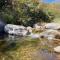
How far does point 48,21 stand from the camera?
48.8 ft

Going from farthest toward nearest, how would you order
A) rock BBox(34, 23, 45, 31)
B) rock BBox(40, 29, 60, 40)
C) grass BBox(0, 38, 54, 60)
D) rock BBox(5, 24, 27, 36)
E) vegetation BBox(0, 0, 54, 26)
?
vegetation BBox(0, 0, 54, 26) < rock BBox(34, 23, 45, 31) < rock BBox(5, 24, 27, 36) < rock BBox(40, 29, 60, 40) < grass BBox(0, 38, 54, 60)

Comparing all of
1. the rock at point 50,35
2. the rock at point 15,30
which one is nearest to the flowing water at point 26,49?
the rock at point 50,35

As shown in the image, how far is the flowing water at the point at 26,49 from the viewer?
7.90m

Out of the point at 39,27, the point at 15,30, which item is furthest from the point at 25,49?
the point at 39,27

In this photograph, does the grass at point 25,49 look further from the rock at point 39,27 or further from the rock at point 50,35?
the rock at point 39,27

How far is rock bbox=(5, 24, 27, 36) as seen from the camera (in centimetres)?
1230

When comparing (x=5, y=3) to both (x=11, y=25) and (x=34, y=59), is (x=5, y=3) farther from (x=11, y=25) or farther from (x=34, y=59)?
(x=34, y=59)

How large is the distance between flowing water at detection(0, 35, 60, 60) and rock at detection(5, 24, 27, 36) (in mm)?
690

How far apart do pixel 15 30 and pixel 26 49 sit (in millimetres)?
3583

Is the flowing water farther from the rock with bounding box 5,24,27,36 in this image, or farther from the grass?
the rock with bounding box 5,24,27,36

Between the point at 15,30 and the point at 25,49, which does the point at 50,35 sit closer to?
the point at 15,30

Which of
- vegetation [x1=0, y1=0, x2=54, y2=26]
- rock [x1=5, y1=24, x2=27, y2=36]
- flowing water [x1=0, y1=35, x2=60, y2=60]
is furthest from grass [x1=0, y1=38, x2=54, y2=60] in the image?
vegetation [x1=0, y1=0, x2=54, y2=26]

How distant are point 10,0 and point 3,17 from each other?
1287 millimetres

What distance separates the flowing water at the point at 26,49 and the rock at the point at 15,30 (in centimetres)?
69
